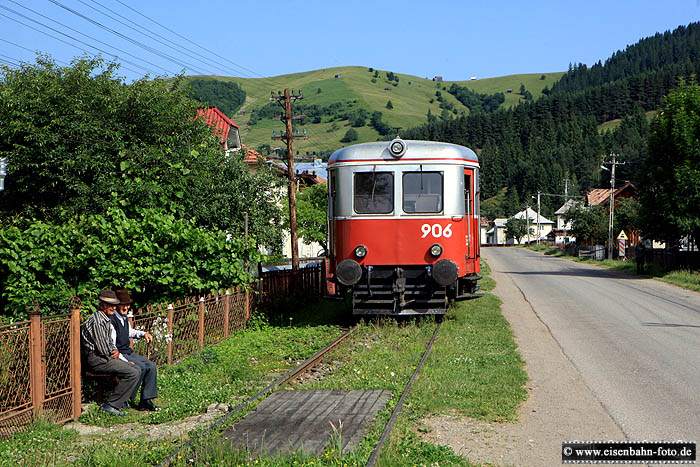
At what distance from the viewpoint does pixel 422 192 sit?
15586 millimetres

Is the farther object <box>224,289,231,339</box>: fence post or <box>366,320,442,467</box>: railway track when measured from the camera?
<box>224,289,231,339</box>: fence post

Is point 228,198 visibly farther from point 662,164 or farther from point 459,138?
point 459,138

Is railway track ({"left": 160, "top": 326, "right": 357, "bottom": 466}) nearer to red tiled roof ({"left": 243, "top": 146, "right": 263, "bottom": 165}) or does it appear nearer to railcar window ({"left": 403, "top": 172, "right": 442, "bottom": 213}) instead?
railcar window ({"left": 403, "top": 172, "right": 442, "bottom": 213})

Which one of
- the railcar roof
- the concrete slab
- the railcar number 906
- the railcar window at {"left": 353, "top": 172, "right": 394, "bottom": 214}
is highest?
the railcar roof

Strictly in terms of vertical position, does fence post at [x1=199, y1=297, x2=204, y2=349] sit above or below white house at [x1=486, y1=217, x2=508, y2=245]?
below

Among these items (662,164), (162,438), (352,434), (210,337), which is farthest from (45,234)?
(662,164)

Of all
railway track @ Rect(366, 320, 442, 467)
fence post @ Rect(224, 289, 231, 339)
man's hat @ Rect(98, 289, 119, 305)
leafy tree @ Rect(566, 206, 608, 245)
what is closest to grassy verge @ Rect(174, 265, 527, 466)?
railway track @ Rect(366, 320, 442, 467)

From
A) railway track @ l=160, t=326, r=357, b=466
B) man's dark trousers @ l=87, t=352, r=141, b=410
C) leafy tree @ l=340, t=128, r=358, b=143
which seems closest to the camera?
railway track @ l=160, t=326, r=357, b=466

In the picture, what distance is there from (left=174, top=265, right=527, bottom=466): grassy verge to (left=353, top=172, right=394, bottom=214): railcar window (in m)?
2.16

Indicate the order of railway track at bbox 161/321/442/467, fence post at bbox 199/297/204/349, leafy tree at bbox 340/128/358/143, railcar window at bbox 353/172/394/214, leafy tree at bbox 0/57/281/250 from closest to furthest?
railway track at bbox 161/321/442/467
fence post at bbox 199/297/204/349
railcar window at bbox 353/172/394/214
leafy tree at bbox 0/57/281/250
leafy tree at bbox 340/128/358/143

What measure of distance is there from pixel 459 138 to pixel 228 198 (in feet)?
484

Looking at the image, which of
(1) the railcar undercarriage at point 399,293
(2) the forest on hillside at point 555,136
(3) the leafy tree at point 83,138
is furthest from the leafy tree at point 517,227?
(1) the railcar undercarriage at point 399,293

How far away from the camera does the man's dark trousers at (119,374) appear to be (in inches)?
357

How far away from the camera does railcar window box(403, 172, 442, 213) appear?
15.5 metres
